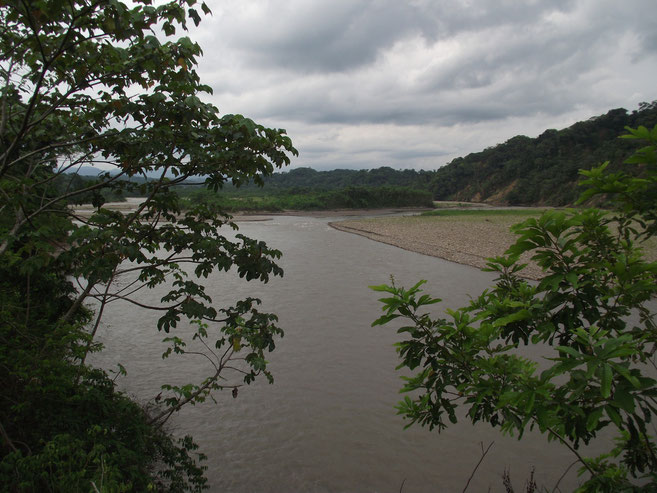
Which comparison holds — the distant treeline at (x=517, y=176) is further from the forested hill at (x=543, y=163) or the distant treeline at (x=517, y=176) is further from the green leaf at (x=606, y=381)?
the green leaf at (x=606, y=381)

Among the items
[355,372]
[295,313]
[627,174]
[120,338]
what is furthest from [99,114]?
[295,313]

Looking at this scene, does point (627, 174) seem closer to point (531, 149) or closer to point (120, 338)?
point (120, 338)

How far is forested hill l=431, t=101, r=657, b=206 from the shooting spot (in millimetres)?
50812

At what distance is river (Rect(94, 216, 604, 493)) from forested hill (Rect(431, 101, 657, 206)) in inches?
1812

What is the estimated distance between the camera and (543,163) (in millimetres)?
60594

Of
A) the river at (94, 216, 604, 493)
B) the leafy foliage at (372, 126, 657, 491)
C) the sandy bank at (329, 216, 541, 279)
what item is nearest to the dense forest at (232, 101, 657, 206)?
the sandy bank at (329, 216, 541, 279)

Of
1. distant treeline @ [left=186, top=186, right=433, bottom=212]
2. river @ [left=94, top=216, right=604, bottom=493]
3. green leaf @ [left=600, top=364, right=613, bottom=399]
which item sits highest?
distant treeline @ [left=186, top=186, right=433, bottom=212]

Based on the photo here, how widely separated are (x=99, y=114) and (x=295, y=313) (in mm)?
7327

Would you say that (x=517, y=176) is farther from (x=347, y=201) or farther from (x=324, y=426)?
(x=324, y=426)

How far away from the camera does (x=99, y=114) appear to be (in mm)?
3168

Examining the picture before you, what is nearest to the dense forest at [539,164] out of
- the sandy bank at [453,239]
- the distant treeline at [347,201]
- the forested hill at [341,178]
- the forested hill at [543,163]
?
the forested hill at [543,163]

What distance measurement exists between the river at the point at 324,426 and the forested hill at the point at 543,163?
46.0 meters

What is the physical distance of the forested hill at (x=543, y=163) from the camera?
167ft

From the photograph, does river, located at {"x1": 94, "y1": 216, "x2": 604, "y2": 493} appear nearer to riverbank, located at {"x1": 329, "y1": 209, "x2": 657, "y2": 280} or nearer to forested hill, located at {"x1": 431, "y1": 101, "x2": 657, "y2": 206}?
riverbank, located at {"x1": 329, "y1": 209, "x2": 657, "y2": 280}
